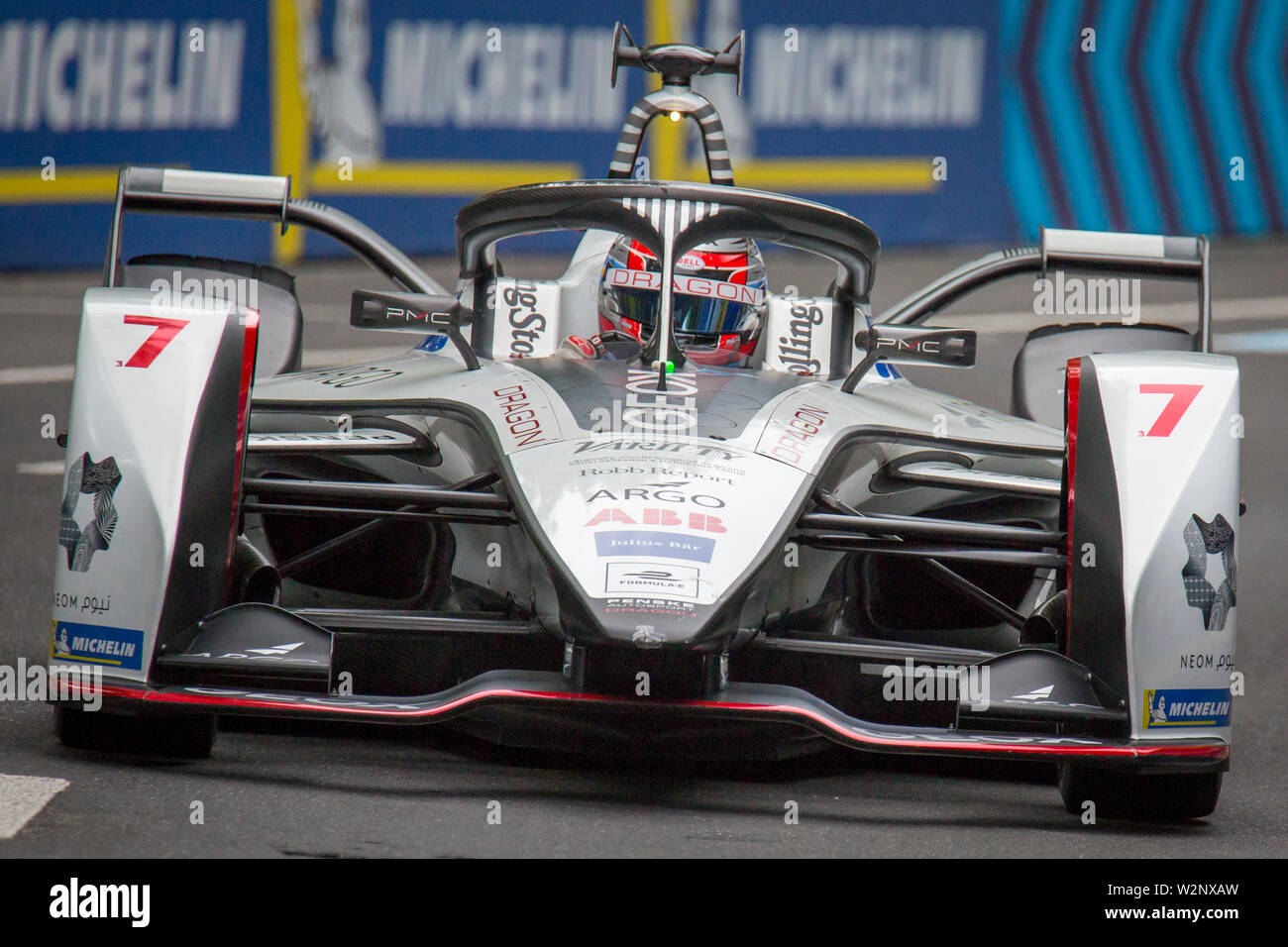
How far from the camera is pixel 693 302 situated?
18.2 feet

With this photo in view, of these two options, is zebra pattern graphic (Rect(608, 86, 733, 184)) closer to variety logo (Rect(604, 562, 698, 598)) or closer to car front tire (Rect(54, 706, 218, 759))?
variety logo (Rect(604, 562, 698, 598))

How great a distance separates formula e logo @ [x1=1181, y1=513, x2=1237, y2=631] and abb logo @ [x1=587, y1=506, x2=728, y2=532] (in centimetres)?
107

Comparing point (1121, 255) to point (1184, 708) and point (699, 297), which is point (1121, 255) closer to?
point (699, 297)

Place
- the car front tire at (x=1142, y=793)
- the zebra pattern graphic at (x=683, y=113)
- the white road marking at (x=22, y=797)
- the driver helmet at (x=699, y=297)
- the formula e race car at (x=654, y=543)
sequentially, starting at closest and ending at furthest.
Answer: the white road marking at (x=22, y=797) < the formula e race car at (x=654, y=543) < the car front tire at (x=1142, y=793) < the driver helmet at (x=699, y=297) < the zebra pattern graphic at (x=683, y=113)

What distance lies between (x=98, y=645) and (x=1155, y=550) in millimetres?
2362

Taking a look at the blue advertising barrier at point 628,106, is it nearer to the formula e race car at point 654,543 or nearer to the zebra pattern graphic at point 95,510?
the formula e race car at point 654,543

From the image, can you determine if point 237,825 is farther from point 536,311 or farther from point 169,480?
point 536,311

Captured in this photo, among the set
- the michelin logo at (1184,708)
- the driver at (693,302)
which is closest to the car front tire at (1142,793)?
the michelin logo at (1184,708)

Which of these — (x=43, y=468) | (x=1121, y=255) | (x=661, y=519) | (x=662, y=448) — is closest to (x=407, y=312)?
(x=662, y=448)

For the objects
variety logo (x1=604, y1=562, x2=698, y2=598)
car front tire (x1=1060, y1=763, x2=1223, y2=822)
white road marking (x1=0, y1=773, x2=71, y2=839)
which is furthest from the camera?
car front tire (x1=1060, y1=763, x2=1223, y2=822)

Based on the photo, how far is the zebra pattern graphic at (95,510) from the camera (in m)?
4.31

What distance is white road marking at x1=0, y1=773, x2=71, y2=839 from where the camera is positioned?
3.74m

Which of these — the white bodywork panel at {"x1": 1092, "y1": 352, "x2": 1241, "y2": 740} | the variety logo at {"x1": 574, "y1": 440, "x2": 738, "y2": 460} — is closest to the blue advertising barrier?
the white bodywork panel at {"x1": 1092, "y1": 352, "x2": 1241, "y2": 740}

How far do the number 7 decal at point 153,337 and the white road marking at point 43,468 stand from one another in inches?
166
